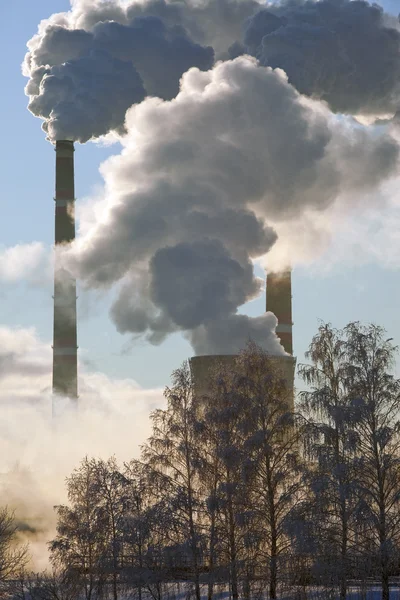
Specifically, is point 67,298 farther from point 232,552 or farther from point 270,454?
point 232,552

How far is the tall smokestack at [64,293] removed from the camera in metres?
47.5

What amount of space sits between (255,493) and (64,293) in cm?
2379

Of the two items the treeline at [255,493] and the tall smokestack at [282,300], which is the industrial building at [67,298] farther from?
the treeline at [255,493]

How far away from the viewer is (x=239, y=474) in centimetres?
2538

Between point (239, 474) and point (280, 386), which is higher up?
point (280, 386)

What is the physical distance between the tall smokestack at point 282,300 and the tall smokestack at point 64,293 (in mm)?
8093

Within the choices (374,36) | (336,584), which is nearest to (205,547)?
(336,584)

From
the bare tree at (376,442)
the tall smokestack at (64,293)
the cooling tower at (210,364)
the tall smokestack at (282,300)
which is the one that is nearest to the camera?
the bare tree at (376,442)

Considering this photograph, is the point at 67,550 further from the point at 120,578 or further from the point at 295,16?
the point at 295,16

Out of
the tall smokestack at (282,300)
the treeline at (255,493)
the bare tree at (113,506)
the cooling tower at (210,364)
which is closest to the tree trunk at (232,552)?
the treeline at (255,493)

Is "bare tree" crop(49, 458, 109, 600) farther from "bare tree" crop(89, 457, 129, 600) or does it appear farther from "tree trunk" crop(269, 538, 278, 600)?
"tree trunk" crop(269, 538, 278, 600)

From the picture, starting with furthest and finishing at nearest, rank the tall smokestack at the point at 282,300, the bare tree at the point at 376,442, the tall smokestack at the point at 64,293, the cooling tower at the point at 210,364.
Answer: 1. the tall smokestack at the point at 282,300
2. the tall smokestack at the point at 64,293
3. the cooling tower at the point at 210,364
4. the bare tree at the point at 376,442

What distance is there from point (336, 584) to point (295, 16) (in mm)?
28700

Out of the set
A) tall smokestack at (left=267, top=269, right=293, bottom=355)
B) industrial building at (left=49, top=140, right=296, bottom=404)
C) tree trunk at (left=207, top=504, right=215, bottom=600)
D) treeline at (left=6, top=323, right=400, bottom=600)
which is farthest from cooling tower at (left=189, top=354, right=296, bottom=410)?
tall smokestack at (left=267, top=269, right=293, bottom=355)
